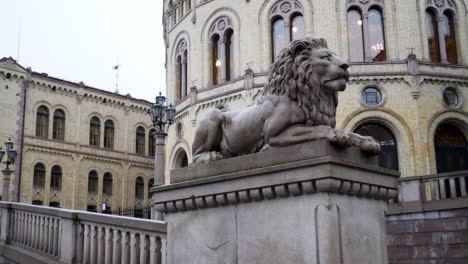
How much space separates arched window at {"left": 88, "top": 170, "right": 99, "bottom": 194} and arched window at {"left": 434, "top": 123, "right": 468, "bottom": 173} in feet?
103

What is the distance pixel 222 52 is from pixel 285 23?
14.3ft

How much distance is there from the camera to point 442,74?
28641 mm

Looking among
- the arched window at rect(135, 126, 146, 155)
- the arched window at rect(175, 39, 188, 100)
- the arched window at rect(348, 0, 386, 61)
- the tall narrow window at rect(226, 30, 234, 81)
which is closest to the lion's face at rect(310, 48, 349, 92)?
the arched window at rect(348, 0, 386, 61)

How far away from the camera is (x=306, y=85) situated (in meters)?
5.26

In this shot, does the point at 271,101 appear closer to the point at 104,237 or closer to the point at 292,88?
the point at 292,88

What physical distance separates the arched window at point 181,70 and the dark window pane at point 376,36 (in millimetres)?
11886

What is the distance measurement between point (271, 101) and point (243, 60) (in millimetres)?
25476

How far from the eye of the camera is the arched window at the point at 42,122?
46406mm

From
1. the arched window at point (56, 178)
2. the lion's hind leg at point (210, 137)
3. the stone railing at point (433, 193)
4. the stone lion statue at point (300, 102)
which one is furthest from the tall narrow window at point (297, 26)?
the arched window at point (56, 178)

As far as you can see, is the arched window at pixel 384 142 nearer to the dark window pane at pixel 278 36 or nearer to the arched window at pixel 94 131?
the dark window pane at pixel 278 36

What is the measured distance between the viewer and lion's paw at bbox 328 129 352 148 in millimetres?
4753

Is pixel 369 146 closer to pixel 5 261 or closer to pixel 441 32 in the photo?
pixel 5 261

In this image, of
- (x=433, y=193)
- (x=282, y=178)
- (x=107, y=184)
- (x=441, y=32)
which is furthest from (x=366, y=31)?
(x=107, y=184)

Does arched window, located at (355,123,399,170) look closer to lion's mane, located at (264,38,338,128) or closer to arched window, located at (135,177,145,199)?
lion's mane, located at (264,38,338,128)
